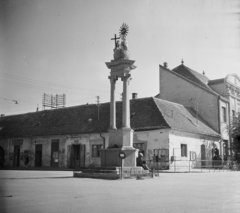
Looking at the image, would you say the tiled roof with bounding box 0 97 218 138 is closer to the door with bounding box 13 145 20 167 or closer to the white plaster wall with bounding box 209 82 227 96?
the door with bounding box 13 145 20 167

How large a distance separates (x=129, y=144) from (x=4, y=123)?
30.6m

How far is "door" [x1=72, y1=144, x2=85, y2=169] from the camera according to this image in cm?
3284

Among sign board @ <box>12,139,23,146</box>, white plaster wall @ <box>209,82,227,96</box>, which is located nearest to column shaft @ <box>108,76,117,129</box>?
sign board @ <box>12,139,23,146</box>

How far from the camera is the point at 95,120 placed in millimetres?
34531

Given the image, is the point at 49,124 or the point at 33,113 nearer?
the point at 49,124

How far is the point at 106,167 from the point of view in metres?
16.6

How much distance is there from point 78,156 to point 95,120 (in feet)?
13.2

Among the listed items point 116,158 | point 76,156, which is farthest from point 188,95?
point 116,158

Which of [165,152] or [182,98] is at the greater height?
[182,98]

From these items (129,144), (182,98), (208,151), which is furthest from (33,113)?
(129,144)

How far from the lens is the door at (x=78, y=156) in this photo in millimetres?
32844

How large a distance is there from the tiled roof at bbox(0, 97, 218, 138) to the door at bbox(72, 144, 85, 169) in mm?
1506

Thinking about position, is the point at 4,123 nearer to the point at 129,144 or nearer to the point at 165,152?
the point at 165,152

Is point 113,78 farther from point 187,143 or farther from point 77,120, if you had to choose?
point 77,120
